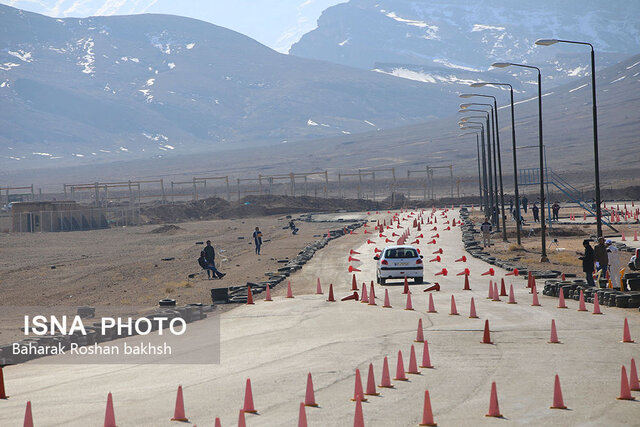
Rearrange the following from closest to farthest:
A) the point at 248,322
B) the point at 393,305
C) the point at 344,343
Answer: the point at 344,343
the point at 248,322
the point at 393,305

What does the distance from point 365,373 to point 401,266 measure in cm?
1720

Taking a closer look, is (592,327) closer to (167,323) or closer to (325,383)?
(325,383)

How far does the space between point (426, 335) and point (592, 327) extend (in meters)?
3.71

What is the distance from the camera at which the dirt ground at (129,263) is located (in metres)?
35.1

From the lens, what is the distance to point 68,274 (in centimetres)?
4569

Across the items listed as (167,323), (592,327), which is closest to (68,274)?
(167,323)

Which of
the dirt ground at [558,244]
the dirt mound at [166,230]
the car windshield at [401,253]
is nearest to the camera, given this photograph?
the car windshield at [401,253]

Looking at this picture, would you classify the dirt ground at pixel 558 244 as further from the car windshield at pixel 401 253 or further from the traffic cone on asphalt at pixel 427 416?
the traffic cone on asphalt at pixel 427 416

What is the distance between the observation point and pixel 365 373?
17.1 metres

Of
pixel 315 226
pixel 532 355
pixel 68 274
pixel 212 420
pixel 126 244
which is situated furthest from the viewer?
pixel 315 226

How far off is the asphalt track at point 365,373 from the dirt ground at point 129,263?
22.0 ft

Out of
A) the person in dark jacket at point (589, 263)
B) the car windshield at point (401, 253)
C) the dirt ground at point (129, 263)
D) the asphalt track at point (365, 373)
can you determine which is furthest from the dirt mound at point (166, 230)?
the person in dark jacket at point (589, 263)

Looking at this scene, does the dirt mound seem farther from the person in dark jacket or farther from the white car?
the person in dark jacket

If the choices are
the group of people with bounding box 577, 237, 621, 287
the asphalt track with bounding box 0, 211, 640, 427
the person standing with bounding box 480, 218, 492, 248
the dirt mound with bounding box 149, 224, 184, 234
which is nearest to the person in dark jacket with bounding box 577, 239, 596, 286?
the group of people with bounding box 577, 237, 621, 287
